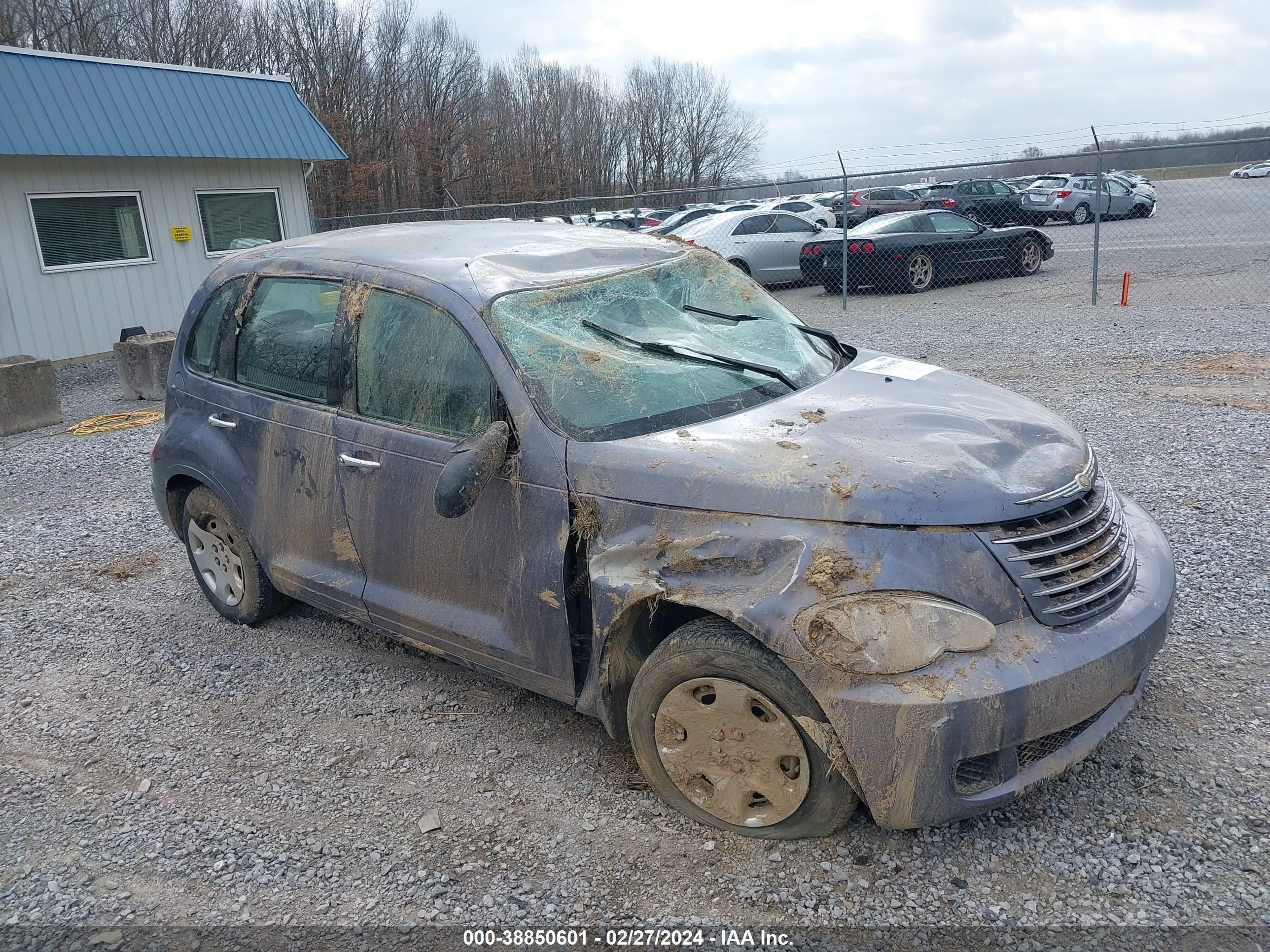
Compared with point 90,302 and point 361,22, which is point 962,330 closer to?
point 90,302

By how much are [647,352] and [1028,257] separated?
15269 mm

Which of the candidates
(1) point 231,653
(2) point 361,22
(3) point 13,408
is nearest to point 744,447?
(1) point 231,653

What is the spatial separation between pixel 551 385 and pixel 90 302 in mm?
12644

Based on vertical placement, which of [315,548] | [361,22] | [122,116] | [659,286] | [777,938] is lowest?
[777,938]

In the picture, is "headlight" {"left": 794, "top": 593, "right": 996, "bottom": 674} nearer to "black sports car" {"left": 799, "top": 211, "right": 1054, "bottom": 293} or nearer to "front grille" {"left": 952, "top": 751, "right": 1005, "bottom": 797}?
"front grille" {"left": 952, "top": 751, "right": 1005, "bottom": 797}

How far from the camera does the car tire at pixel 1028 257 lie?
16375mm

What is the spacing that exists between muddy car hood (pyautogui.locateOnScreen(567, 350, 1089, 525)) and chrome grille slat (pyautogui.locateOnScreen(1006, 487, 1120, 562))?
4.5 inches

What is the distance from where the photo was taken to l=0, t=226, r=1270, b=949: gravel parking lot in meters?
2.66

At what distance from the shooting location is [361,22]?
41094 mm

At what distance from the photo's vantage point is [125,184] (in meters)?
13.3

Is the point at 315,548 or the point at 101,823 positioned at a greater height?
the point at 315,548

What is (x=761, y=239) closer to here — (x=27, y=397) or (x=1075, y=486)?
(x=27, y=397)

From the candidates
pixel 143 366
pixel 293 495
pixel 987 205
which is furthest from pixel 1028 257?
pixel 293 495

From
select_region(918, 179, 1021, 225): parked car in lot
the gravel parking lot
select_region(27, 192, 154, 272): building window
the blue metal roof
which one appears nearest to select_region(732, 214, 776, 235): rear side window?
the blue metal roof
